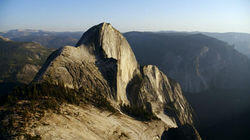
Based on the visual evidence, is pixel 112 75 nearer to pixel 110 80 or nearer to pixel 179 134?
pixel 110 80

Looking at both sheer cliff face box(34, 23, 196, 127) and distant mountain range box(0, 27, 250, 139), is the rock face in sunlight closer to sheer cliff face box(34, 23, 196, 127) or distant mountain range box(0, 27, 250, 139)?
sheer cliff face box(34, 23, 196, 127)

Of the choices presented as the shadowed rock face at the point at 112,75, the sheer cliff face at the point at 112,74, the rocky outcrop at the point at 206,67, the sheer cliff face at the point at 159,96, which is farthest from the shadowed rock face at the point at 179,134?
the rocky outcrop at the point at 206,67

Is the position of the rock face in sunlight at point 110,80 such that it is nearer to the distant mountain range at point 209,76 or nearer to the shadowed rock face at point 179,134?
the shadowed rock face at point 179,134

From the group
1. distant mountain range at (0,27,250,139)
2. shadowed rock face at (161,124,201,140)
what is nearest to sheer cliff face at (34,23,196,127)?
shadowed rock face at (161,124,201,140)

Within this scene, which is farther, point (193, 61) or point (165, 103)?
point (193, 61)

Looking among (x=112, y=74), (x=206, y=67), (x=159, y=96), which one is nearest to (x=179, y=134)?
(x=112, y=74)

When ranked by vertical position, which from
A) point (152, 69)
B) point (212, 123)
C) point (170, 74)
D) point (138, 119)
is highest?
point (152, 69)

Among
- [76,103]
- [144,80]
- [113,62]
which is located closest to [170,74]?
[144,80]

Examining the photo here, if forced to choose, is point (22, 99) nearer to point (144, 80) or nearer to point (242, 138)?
point (144, 80)

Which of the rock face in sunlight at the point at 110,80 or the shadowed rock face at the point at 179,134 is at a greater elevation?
the rock face in sunlight at the point at 110,80
